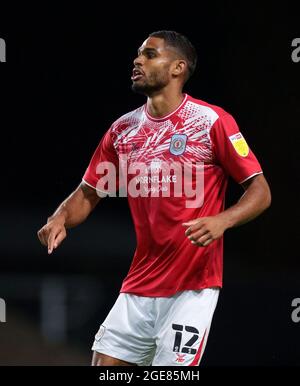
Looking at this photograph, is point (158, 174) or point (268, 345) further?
point (268, 345)

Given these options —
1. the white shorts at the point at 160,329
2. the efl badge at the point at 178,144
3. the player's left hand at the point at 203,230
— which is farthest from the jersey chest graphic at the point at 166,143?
the white shorts at the point at 160,329

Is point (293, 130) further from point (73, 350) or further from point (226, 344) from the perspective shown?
point (73, 350)

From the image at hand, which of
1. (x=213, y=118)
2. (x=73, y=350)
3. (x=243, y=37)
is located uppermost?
(x=243, y=37)

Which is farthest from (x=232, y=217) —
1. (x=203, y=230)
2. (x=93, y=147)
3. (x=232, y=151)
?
(x=93, y=147)

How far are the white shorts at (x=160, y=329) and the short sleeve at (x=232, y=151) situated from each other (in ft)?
1.41

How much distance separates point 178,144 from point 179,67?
0.33m

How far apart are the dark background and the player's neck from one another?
161 cm

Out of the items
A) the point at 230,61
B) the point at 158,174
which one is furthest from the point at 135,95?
the point at 158,174

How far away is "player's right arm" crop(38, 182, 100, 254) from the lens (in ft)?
11.3

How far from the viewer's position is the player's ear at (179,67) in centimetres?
357

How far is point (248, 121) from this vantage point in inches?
227

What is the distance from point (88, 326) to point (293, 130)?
1707 mm

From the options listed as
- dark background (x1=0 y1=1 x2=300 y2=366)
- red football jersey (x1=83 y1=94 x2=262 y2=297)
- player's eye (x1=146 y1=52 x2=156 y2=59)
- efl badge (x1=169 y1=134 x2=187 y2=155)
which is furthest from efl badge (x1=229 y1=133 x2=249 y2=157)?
dark background (x1=0 y1=1 x2=300 y2=366)

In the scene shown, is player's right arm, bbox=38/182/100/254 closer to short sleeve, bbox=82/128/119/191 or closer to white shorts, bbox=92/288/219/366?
short sleeve, bbox=82/128/119/191
